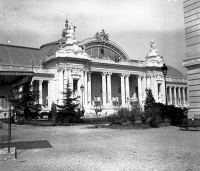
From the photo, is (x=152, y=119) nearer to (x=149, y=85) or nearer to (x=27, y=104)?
(x=27, y=104)

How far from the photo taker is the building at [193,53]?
71.0 feet

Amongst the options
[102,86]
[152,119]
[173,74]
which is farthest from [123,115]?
[173,74]

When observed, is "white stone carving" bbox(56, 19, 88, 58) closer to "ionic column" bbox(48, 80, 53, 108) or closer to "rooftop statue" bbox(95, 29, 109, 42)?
"ionic column" bbox(48, 80, 53, 108)

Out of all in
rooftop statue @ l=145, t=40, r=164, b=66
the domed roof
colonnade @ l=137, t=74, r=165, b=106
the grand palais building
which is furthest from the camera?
the domed roof

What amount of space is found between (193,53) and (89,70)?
2027 inches

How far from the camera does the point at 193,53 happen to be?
2256 cm

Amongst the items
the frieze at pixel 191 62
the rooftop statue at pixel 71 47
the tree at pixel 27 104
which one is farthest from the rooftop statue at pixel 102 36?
the frieze at pixel 191 62

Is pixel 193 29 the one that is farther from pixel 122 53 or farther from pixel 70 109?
pixel 122 53

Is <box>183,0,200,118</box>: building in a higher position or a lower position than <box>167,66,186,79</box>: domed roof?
lower

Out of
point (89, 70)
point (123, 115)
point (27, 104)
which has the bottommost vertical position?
point (123, 115)

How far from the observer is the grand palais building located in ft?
222

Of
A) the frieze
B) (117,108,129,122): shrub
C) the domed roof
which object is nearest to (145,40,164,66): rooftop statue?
the domed roof

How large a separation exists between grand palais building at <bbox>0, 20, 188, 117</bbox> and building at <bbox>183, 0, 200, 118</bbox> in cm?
4047

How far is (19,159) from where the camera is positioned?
10.3m
